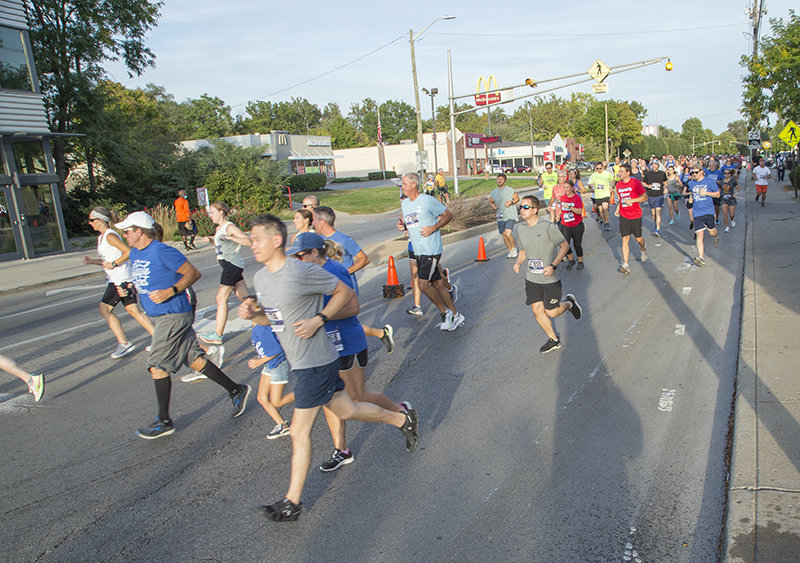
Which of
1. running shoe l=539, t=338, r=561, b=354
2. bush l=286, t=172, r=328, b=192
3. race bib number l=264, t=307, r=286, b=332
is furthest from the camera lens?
bush l=286, t=172, r=328, b=192

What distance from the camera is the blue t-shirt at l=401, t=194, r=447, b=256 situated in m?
7.93

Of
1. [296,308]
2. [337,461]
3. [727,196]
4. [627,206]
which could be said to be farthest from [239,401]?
[727,196]

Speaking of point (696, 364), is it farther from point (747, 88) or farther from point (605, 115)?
point (605, 115)

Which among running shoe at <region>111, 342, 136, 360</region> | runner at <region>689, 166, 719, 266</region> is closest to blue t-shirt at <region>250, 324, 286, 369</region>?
running shoe at <region>111, 342, 136, 360</region>

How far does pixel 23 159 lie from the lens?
21062 mm

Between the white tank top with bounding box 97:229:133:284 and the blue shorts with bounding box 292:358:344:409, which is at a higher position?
the white tank top with bounding box 97:229:133:284


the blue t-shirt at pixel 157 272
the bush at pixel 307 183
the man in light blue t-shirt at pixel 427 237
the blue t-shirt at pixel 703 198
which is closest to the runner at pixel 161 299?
the blue t-shirt at pixel 157 272

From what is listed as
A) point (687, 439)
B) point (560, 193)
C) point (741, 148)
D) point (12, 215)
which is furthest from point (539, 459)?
point (741, 148)

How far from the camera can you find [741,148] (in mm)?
152875

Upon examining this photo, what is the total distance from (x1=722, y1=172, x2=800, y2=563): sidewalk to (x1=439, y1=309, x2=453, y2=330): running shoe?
3.39 m

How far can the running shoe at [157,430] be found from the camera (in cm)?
510

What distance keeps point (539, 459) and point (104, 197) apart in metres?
28.7

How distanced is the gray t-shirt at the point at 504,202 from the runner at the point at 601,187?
445 cm

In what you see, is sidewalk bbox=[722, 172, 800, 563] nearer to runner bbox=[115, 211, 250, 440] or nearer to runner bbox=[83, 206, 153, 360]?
runner bbox=[115, 211, 250, 440]
